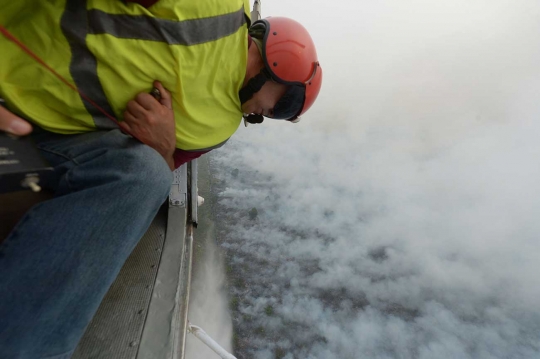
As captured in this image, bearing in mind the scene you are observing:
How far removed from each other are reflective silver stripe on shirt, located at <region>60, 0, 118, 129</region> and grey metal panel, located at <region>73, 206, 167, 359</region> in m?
0.97

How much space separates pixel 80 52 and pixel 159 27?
0.26 meters

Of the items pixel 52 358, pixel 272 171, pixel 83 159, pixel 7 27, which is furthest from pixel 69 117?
pixel 272 171

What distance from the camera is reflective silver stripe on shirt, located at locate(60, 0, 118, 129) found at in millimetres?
1003

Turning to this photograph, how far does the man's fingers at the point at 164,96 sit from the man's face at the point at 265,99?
37 cm

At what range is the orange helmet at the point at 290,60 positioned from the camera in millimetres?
1432

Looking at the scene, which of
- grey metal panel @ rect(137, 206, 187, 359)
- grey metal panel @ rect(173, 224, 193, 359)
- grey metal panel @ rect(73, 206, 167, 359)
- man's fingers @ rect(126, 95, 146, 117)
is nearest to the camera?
man's fingers @ rect(126, 95, 146, 117)

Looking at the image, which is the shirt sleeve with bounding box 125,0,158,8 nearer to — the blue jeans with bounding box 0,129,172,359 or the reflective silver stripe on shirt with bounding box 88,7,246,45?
the reflective silver stripe on shirt with bounding box 88,7,246,45

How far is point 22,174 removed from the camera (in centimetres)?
87

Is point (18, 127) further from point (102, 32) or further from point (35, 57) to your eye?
point (102, 32)

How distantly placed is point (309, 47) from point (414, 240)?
2.84m

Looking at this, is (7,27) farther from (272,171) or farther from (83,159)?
(272,171)

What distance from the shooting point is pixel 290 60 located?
1.44 meters

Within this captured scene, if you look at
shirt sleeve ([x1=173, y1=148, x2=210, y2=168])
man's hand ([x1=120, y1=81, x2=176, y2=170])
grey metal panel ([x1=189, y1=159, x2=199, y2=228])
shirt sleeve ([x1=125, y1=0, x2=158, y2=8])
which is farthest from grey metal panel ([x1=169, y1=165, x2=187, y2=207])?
shirt sleeve ([x1=125, y1=0, x2=158, y2=8])

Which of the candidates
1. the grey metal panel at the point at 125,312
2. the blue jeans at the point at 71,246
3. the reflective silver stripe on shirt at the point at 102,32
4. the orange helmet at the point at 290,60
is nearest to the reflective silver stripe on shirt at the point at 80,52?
the reflective silver stripe on shirt at the point at 102,32
